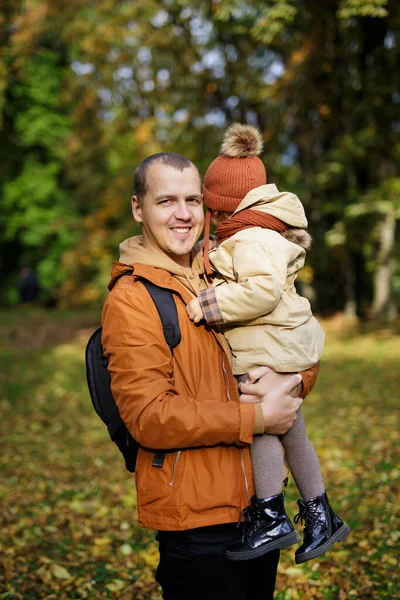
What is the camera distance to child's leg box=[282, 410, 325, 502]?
2.55 metres

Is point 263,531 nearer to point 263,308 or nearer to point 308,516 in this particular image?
point 308,516

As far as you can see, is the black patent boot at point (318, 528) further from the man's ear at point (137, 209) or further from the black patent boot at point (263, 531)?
the man's ear at point (137, 209)

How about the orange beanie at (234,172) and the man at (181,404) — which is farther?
the orange beanie at (234,172)

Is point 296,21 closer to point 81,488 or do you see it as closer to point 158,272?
point 81,488

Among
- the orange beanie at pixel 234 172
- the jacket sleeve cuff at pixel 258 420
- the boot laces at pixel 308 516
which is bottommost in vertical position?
the boot laces at pixel 308 516

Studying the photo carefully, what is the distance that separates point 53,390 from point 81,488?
5313 millimetres

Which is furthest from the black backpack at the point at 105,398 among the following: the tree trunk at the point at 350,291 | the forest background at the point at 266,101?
the tree trunk at the point at 350,291

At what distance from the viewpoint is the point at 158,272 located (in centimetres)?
227

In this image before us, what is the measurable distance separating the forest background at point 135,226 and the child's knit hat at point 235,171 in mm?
3035

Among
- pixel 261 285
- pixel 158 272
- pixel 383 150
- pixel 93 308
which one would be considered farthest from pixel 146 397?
pixel 93 308

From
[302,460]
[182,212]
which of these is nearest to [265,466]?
[302,460]

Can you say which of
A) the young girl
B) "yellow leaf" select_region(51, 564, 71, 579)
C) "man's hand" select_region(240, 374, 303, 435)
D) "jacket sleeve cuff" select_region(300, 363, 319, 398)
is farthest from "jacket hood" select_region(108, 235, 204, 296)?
"yellow leaf" select_region(51, 564, 71, 579)

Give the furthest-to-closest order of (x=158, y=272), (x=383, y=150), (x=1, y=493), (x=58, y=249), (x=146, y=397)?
(x=58, y=249)
(x=383, y=150)
(x=1, y=493)
(x=158, y=272)
(x=146, y=397)

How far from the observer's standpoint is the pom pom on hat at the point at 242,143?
2.50 meters
